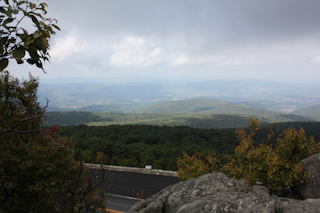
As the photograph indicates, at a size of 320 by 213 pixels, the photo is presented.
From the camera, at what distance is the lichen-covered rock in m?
7.48

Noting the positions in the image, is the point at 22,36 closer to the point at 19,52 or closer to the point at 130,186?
the point at 19,52

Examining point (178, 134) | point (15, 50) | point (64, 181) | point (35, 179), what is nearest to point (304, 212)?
point (15, 50)

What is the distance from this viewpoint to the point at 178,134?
4522 cm

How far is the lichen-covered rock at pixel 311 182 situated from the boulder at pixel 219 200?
8.31 feet

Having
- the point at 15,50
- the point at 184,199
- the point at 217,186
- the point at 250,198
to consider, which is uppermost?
the point at 15,50

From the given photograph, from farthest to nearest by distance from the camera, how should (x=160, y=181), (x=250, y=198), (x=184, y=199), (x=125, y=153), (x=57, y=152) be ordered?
(x=125, y=153)
(x=160, y=181)
(x=57, y=152)
(x=184, y=199)
(x=250, y=198)

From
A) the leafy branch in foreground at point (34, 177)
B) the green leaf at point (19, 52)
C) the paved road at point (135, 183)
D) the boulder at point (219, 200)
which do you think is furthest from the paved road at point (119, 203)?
the green leaf at point (19, 52)

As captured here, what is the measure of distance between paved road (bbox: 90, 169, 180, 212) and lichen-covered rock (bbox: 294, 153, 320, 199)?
9470 millimetres

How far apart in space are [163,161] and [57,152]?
13.2m

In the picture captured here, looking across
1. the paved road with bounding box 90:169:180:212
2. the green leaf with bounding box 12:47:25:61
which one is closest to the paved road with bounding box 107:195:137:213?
the paved road with bounding box 90:169:180:212

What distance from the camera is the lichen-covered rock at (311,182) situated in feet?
24.5

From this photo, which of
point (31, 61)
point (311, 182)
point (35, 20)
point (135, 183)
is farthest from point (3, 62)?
point (135, 183)

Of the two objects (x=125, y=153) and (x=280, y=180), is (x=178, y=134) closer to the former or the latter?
(x=125, y=153)

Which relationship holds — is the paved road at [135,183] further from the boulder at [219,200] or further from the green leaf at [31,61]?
the green leaf at [31,61]
